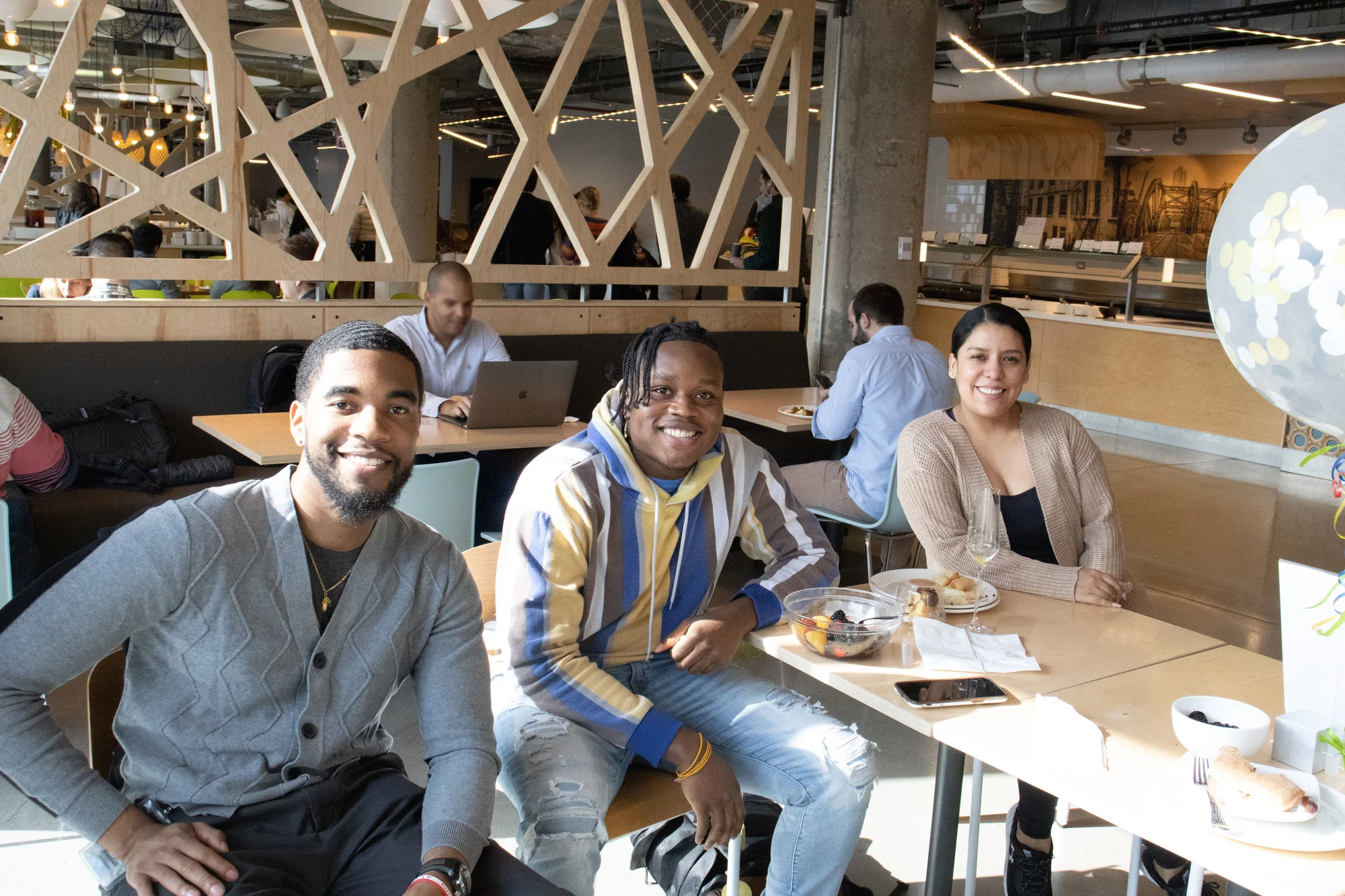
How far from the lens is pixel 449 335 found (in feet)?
15.2

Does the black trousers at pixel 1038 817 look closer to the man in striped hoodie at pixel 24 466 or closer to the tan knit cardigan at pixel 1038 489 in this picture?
the tan knit cardigan at pixel 1038 489

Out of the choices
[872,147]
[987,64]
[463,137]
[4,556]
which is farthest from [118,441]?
[463,137]

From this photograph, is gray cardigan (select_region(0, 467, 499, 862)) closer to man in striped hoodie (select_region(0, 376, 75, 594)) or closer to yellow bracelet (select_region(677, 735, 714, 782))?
yellow bracelet (select_region(677, 735, 714, 782))

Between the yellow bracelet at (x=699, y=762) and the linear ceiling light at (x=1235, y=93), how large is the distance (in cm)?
971

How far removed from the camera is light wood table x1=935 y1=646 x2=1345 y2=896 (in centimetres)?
133

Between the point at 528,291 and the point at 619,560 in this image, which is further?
the point at 528,291

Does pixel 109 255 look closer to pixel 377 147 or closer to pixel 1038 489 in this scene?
pixel 377 147

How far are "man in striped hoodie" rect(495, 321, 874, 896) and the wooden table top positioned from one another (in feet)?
0.44

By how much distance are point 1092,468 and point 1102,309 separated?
762 cm

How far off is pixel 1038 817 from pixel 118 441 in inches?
138

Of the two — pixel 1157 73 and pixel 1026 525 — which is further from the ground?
pixel 1157 73

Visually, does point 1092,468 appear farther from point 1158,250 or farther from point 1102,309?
point 1158,250

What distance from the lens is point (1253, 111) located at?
13047 mm

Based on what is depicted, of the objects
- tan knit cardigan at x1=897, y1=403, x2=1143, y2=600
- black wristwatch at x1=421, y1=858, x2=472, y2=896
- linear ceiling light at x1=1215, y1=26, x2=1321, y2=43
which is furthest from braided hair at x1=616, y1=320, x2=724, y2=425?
linear ceiling light at x1=1215, y1=26, x2=1321, y2=43
